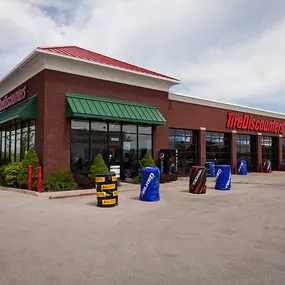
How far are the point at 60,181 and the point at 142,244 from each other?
9595 millimetres

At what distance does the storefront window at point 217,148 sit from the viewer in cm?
2484

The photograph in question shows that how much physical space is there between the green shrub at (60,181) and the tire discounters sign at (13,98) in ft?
18.7

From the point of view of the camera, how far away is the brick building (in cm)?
1557

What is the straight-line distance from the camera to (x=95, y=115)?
15.7 metres

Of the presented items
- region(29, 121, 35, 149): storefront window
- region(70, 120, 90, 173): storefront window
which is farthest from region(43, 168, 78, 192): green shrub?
region(29, 121, 35, 149): storefront window

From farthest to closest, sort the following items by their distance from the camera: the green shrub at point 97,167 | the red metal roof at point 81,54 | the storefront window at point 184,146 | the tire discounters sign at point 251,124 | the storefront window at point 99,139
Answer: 1. the tire discounters sign at point 251,124
2. the storefront window at point 184,146
3. the storefront window at point 99,139
4. the red metal roof at point 81,54
5. the green shrub at point 97,167

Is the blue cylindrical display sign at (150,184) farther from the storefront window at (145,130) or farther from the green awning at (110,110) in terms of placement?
the storefront window at (145,130)

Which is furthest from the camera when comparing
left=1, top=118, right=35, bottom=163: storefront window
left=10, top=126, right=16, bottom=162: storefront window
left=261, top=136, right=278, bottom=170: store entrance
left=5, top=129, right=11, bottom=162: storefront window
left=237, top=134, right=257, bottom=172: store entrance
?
left=261, top=136, right=278, bottom=170: store entrance

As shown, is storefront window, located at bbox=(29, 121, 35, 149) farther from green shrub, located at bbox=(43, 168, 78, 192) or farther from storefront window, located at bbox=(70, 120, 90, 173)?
green shrub, located at bbox=(43, 168, 78, 192)

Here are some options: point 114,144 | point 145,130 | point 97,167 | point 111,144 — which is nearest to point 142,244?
point 97,167

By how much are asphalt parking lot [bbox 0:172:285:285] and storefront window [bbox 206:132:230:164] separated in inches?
573

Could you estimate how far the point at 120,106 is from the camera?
1756 centimetres

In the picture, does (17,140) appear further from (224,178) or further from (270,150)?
(270,150)

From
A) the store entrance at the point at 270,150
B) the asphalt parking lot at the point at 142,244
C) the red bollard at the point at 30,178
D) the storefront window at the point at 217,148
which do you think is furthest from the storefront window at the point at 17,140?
the store entrance at the point at 270,150
